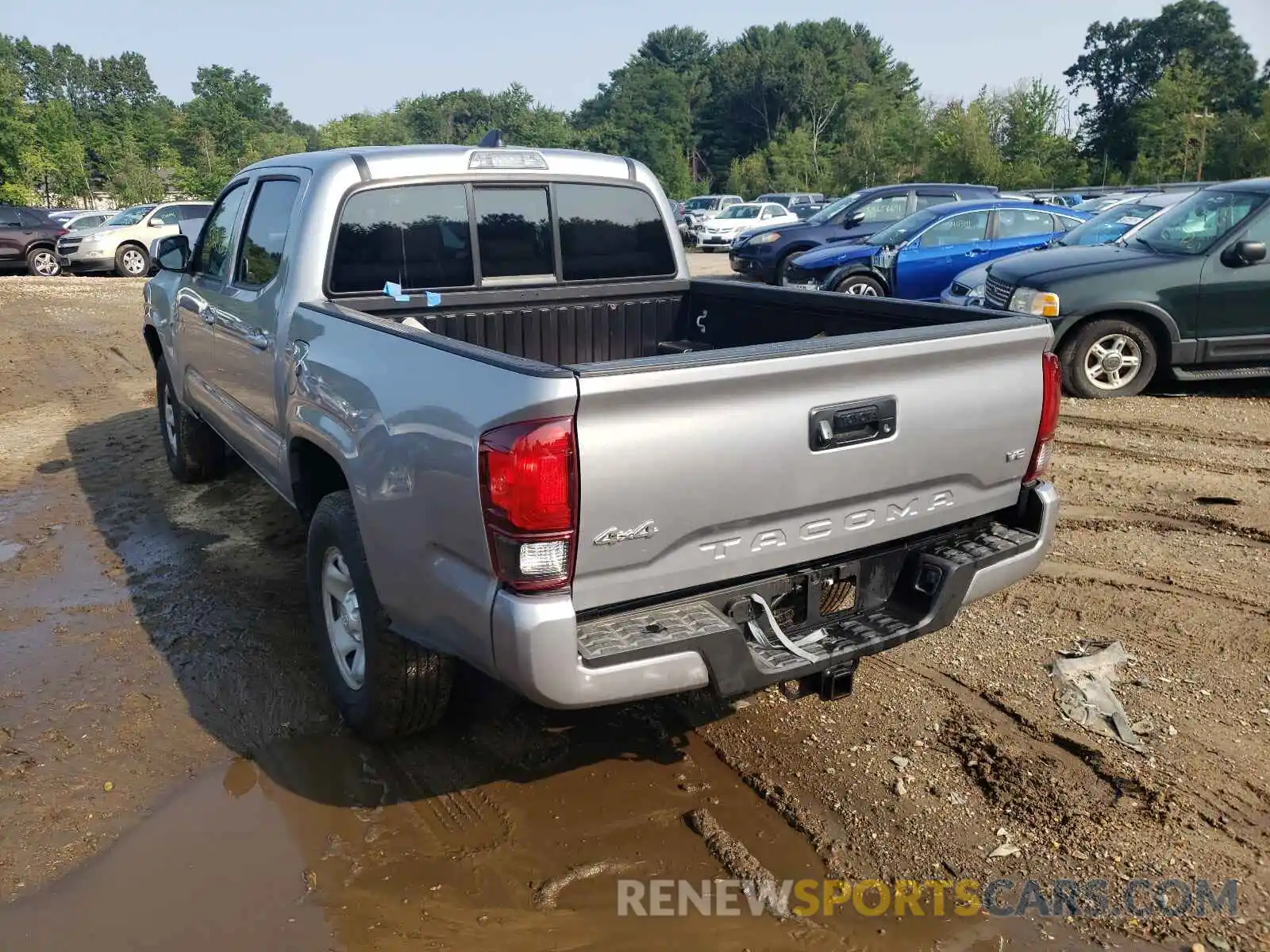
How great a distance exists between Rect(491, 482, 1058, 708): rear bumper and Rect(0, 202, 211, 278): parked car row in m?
21.6

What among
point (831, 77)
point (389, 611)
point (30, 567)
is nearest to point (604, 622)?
point (389, 611)

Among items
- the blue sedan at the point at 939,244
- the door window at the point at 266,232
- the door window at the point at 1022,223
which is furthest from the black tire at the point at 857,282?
the door window at the point at 266,232

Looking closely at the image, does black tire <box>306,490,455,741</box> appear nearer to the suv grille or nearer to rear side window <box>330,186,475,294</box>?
rear side window <box>330,186,475,294</box>

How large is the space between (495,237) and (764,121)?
91.1 meters

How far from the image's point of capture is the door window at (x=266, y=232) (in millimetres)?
4402

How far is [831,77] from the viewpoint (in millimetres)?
88500

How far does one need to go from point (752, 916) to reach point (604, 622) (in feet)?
2.91

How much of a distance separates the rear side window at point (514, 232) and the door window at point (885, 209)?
44.4ft

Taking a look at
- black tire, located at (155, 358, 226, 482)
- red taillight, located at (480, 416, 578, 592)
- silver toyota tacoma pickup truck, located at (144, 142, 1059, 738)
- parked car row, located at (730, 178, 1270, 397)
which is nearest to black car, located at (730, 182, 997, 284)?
parked car row, located at (730, 178, 1270, 397)

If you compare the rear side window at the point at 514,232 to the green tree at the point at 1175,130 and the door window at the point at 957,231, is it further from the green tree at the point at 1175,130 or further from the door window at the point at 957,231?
the green tree at the point at 1175,130

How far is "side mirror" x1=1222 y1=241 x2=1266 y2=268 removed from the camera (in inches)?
318

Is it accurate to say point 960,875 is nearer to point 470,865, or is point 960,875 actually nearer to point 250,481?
point 470,865

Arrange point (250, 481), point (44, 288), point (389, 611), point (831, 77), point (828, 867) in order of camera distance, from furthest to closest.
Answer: point (831, 77) → point (44, 288) → point (250, 481) → point (389, 611) → point (828, 867)

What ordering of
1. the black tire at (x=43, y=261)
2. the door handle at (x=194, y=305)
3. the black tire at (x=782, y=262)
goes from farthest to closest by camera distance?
the black tire at (x=43, y=261), the black tire at (x=782, y=262), the door handle at (x=194, y=305)
